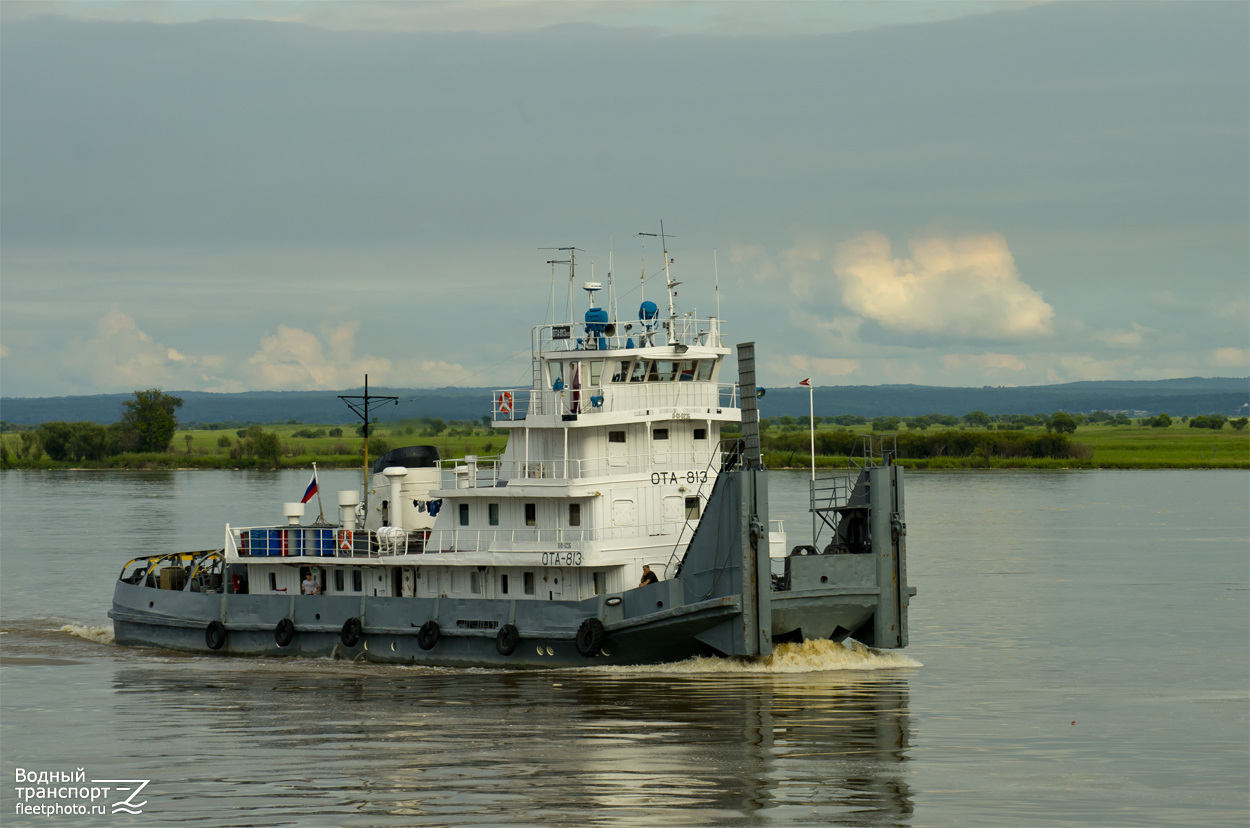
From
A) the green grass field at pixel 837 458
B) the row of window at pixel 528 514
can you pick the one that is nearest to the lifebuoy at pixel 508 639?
the row of window at pixel 528 514

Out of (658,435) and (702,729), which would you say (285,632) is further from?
(702,729)

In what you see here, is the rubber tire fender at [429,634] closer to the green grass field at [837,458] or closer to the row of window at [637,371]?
the row of window at [637,371]

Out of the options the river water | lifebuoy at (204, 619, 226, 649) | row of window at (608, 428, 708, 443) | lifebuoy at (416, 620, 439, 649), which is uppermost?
row of window at (608, 428, 708, 443)

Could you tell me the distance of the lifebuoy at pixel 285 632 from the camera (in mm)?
27938

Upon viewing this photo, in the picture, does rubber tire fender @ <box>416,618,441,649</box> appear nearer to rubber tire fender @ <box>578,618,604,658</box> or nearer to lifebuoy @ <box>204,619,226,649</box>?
rubber tire fender @ <box>578,618,604,658</box>

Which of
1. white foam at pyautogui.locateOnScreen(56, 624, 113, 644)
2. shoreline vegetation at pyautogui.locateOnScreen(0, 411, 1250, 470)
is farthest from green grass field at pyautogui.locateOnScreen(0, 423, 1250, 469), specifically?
white foam at pyautogui.locateOnScreen(56, 624, 113, 644)

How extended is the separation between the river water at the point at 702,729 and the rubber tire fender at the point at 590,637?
18.8 inches

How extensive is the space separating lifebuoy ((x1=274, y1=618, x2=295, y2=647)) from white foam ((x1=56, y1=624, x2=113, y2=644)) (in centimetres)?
652

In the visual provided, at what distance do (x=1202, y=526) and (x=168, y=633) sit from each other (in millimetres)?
41977

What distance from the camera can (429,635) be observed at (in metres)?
26.1

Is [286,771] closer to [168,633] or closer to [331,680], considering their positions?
[331,680]

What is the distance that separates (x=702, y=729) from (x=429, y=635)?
7372mm

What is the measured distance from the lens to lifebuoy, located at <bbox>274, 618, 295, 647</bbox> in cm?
2794

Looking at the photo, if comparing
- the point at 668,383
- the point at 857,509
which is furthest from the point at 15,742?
the point at 857,509
